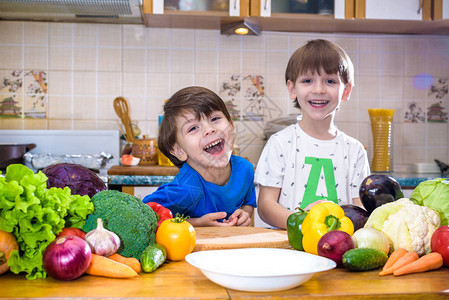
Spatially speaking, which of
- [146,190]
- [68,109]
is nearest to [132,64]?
[68,109]

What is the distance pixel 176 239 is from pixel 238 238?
0.78ft

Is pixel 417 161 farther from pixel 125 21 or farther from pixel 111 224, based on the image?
pixel 111 224

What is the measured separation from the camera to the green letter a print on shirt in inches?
63.8

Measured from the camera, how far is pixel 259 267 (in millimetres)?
804

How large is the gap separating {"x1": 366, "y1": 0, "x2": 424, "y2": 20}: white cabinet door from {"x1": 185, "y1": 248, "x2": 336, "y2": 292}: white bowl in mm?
2305

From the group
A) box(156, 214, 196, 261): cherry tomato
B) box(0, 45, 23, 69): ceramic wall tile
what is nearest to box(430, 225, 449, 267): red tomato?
box(156, 214, 196, 261): cherry tomato

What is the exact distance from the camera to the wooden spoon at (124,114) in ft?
9.47

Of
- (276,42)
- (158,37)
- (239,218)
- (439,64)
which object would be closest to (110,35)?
(158,37)

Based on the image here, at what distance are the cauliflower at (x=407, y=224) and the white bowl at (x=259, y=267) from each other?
0.20m

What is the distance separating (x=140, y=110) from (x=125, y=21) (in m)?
0.55

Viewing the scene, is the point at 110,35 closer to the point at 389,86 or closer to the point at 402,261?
the point at 389,86

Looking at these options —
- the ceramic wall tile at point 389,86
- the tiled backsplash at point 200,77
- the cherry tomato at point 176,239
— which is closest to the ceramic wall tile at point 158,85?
the tiled backsplash at point 200,77

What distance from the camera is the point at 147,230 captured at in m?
0.90

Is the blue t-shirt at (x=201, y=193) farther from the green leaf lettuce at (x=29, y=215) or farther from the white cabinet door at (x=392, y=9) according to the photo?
the white cabinet door at (x=392, y=9)
